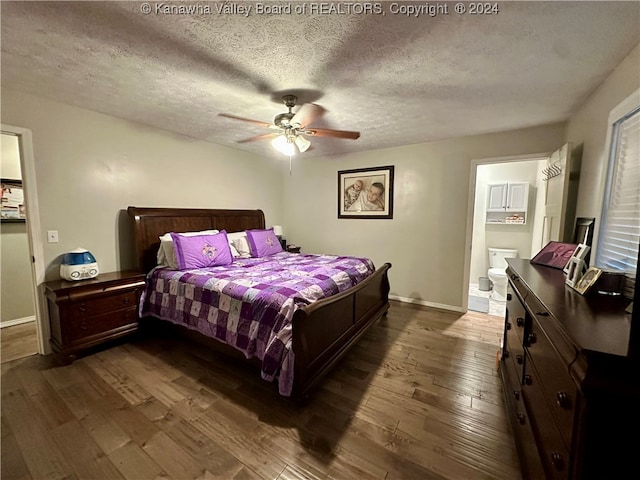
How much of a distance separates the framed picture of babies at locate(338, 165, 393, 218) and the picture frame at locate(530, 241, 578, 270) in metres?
2.25

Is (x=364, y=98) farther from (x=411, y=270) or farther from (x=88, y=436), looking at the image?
(x=88, y=436)

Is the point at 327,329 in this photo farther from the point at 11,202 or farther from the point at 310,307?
the point at 11,202

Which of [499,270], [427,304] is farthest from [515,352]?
[499,270]

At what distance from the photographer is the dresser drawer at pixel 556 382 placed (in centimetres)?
82

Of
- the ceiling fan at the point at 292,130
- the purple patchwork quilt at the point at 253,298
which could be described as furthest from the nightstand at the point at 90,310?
the ceiling fan at the point at 292,130

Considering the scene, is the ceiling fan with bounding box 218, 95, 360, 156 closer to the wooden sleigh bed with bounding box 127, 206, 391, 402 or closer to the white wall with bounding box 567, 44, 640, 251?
the wooden sleigh bed with bounding box 127, 206, 391, 402

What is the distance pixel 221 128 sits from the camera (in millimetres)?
3295

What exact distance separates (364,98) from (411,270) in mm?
2630

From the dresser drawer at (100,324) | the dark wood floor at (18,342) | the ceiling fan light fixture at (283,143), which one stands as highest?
the ceiling fan light fixture at (283,143)

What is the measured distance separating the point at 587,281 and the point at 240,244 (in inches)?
138

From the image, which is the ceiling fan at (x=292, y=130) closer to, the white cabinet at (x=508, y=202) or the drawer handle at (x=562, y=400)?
the drawer handle at (x=562, y=400)

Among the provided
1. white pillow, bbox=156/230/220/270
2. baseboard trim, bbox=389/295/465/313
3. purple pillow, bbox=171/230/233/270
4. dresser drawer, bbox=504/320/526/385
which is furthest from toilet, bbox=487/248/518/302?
white pillow, bbox=156/230/220/270

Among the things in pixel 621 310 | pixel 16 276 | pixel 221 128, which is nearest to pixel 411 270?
pixel 621 310

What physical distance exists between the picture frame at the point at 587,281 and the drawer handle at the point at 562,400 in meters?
0.62
